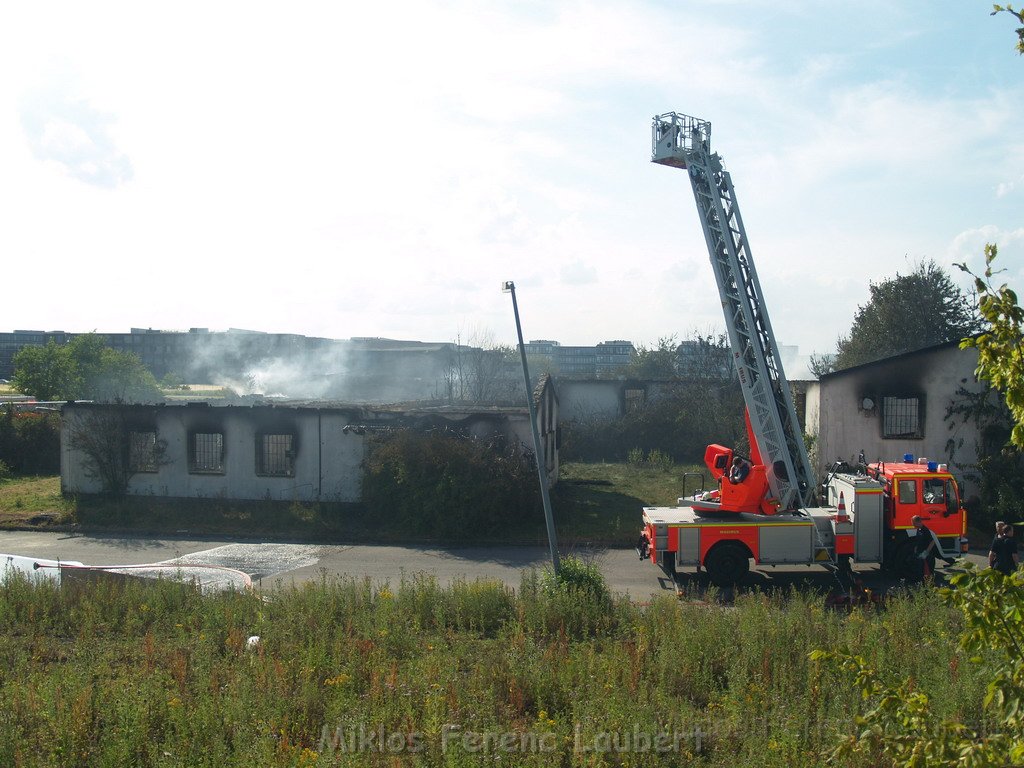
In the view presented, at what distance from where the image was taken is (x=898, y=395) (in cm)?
2358

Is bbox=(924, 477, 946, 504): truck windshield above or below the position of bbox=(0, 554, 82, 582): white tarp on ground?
above

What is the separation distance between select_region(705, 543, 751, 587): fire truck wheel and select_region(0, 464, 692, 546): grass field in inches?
211

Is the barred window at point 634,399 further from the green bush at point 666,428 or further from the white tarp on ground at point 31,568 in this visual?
Answer: the white tarp on ground at point 31,568

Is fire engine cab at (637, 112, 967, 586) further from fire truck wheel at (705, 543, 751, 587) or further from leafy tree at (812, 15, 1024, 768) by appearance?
leafy tree at (812, 15, 1024, 768)

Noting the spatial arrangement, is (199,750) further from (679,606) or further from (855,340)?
(855,340)

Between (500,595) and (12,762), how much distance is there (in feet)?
22.6

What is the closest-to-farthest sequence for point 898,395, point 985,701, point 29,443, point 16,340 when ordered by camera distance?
1. point 985,701
2. point 898,395
3. point 29,443
4. point 16,340

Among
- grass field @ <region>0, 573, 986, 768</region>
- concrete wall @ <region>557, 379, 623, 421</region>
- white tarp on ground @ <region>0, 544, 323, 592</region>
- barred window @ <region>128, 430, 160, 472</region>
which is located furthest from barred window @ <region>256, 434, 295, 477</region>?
concrete wall @ <region>557, 379, 623, 421</region>

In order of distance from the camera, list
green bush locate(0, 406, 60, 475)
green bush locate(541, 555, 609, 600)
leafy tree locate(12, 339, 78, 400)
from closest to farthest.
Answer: green bush locate(541, 555, 609, 600)
green bush locate(0, 406, 60, 475)
leafy tree locate(12, 339, 78, 400)

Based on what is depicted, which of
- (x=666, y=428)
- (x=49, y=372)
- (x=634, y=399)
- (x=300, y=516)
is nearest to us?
(x=300, y=516)

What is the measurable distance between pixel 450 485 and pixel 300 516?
468cm

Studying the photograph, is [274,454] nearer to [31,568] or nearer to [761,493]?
[31,568]

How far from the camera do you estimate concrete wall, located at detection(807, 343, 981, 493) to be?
74.1 ft

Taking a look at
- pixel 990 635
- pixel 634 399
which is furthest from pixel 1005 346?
pixel 634 399
